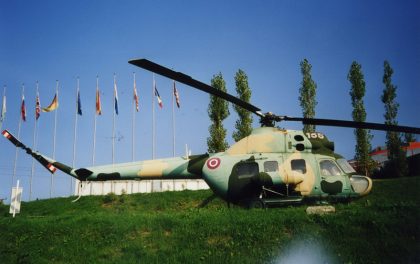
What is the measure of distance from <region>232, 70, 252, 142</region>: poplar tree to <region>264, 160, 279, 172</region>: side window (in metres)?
32.1

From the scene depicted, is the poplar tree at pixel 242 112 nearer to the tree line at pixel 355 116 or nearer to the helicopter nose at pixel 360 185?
the tree line at pixel 355 116

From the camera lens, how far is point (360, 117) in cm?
4866

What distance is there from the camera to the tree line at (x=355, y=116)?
156 feet

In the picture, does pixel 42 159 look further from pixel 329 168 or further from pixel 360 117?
pixel 360 117

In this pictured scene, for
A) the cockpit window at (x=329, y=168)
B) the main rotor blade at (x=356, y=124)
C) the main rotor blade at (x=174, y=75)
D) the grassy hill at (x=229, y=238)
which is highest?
the main rotor blade at (x=174, y=75)

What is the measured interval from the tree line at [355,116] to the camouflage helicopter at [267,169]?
31579 millimetres

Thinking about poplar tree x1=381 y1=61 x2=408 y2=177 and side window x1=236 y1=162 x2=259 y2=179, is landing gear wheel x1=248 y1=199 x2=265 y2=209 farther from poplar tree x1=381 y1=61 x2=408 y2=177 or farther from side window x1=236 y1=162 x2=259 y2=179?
poplar tree x1=381 y1=61 x2=408 y2=177

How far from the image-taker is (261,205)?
589 inches

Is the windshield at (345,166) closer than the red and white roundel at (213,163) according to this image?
Yes

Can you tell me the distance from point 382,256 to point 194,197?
89.3 feet

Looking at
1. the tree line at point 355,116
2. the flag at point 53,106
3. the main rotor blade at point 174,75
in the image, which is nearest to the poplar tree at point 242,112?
the tree line at point 355,116

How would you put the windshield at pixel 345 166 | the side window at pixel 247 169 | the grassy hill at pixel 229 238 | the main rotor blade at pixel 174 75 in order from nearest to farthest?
the grassy hill at pixel 229 238, the main rotor blade at pixel 174 75, the side window at pixel 247 169, the windshield at pixel 345 166

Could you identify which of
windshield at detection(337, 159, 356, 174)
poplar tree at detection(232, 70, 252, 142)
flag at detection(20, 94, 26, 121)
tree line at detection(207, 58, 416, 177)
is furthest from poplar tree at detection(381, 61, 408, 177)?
flag at detection(20, 94, 26, 121)

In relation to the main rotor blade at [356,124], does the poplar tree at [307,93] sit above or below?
above
